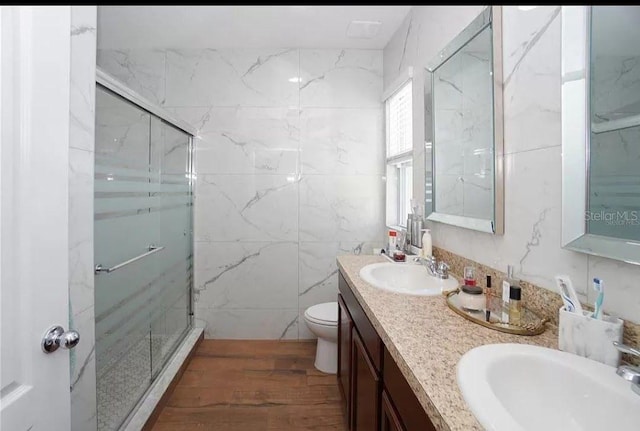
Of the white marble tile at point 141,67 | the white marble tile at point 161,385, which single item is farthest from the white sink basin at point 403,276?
the white marble tile at point 141,67

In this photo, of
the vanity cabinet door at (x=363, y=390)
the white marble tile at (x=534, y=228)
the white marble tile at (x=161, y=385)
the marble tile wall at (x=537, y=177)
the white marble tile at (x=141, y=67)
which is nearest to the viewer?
the marble tile wall at (x=537, y=177)

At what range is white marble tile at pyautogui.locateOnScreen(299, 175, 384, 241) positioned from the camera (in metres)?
2.65

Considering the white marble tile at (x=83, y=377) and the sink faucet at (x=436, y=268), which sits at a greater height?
the sink faucet at (x=436, y=268)

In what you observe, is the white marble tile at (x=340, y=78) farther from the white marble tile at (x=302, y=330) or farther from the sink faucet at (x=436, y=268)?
the white marble tile at (x=302, y=330)

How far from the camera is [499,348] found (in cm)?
82

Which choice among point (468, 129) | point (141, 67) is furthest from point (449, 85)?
point (141, 67)

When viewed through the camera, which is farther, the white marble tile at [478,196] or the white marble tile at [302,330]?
the white marble tile at [302,330]

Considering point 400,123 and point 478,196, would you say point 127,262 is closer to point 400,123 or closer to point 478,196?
point 478,196

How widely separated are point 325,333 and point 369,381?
3.16ft

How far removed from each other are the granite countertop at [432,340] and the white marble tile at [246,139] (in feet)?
5.22

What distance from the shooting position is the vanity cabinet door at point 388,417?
0.88 metres

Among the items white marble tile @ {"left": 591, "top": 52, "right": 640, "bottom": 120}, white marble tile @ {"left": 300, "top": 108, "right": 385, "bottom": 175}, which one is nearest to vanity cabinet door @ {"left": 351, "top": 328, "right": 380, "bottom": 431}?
white marble tile @ {"left": 591, "top": 52, "right": 640, "bottom": 120}

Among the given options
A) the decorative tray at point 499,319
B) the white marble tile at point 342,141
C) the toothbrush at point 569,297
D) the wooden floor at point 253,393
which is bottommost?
the wooden floor at point 253,393

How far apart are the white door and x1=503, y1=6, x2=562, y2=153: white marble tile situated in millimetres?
1387
